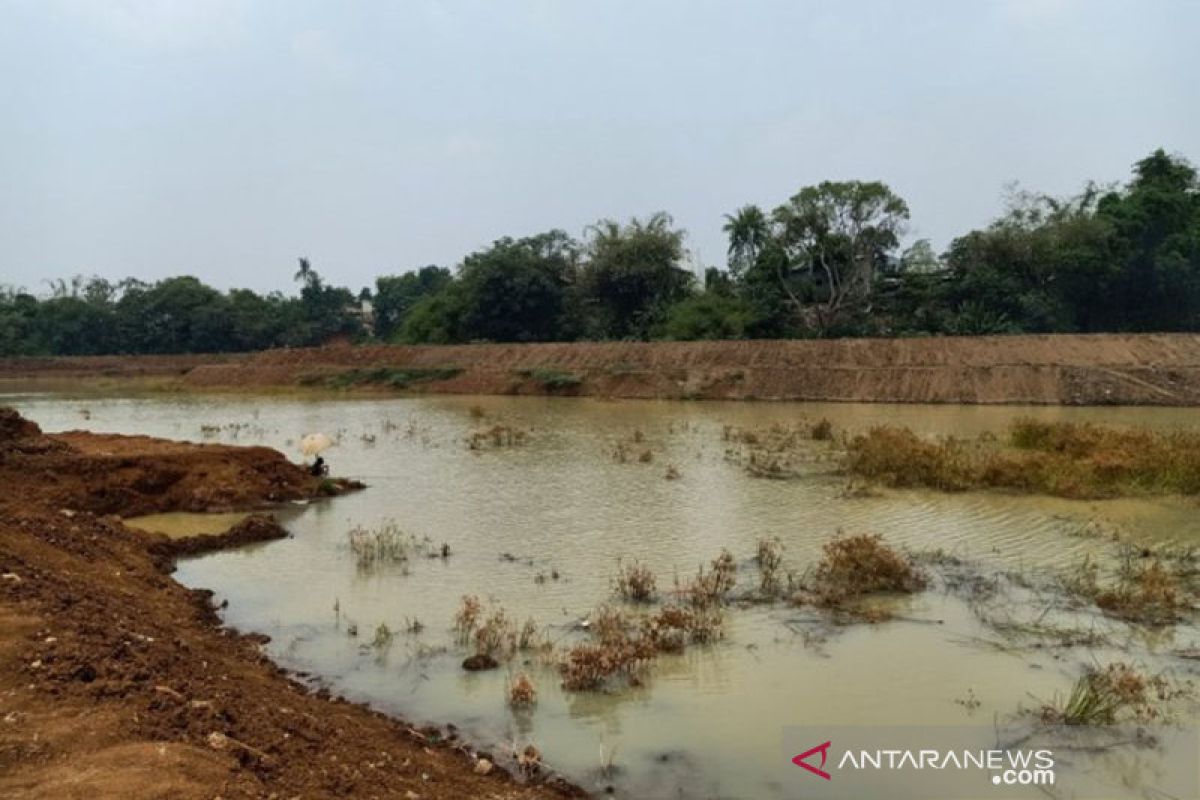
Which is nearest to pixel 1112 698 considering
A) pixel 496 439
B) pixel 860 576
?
pixel 860 576

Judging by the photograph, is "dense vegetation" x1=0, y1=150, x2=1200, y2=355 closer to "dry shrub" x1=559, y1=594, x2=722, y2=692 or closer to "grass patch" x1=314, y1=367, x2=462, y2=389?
"grass patch" x1=314, y1=367, x2=462, y2=389

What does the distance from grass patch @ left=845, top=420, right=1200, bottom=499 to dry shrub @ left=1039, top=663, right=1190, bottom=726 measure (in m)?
7.57

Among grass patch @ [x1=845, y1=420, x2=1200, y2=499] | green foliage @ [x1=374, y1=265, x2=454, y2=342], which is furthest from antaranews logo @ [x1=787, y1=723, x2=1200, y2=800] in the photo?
green foliage @ [x1=374, y1=265, x2=454, y2=342]

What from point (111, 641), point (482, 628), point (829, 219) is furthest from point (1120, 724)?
point (829, 219)

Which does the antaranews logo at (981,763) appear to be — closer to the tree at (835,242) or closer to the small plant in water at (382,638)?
the small plant in water at (382,638)

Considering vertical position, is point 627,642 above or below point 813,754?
above

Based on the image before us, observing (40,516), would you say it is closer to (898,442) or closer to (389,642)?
(389,642)

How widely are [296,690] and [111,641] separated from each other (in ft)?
4.29

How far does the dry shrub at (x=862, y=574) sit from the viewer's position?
29.3ft

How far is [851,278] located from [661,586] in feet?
136

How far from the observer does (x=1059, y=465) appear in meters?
14.2

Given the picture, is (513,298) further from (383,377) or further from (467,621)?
(467,621)

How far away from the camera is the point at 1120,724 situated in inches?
232

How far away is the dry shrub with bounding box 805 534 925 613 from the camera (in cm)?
894
